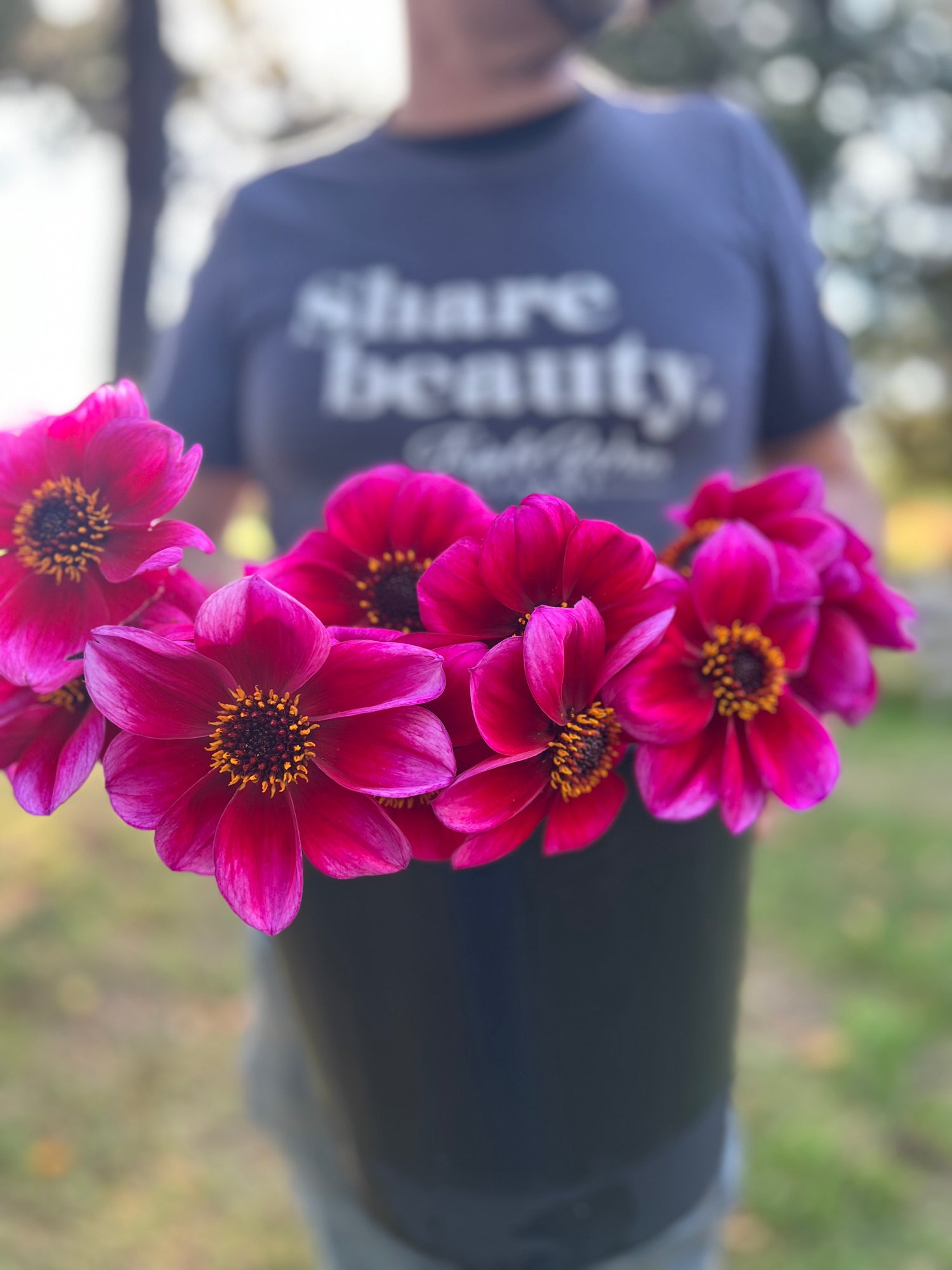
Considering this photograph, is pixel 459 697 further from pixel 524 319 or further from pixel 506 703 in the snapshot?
pixel 524 319

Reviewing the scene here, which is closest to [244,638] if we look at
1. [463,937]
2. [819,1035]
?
[463,937]

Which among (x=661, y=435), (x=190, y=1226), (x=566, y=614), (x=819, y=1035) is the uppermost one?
(x=566, y=614)

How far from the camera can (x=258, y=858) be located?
0.50 metres

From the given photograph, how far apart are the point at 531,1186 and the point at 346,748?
39 cm

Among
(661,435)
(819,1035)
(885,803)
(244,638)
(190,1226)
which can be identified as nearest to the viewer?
(244,638)

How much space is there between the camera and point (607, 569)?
528 millimetres

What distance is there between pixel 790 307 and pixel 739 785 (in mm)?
932

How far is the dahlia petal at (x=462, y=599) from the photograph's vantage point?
51 cm

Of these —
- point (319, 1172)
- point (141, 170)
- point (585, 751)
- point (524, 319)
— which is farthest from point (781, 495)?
point (141, 170)

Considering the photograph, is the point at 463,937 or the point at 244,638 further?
the point at 463,937

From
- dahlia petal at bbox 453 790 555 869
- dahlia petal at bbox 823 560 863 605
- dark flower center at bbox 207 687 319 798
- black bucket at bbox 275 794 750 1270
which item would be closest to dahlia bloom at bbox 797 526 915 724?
dahlia petal at bbox 823 560 863 605

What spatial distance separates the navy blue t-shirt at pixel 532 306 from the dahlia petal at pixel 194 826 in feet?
2.65

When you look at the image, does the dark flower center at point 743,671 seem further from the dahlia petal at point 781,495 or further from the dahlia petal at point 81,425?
the dahlia petal at point 81,425

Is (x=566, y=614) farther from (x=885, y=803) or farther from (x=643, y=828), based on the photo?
(x=885, y=803)
